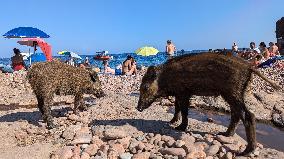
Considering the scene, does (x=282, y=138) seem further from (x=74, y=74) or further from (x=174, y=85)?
(x=74, y=74)

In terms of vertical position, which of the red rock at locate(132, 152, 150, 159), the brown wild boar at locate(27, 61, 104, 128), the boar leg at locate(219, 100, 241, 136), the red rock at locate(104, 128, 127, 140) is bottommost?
the red rock at locate(132, 152, 150, 159)

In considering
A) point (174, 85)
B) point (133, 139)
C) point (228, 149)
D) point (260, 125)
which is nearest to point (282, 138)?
point (260, 125)

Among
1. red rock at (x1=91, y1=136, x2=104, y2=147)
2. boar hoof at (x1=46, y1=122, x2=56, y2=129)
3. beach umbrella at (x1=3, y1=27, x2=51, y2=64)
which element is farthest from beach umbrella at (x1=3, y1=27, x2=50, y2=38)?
red rock at (x1=91, y1=136, x2=104, y2=147)

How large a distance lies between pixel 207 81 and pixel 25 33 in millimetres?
15467

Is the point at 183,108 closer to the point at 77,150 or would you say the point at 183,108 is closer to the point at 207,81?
the point at 207,81

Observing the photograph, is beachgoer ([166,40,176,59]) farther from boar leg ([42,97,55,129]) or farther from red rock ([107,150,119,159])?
red rock ([107,150,119,159])

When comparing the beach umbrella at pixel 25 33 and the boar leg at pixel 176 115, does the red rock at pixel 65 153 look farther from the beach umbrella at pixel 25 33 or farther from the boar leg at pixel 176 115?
the beach umbrella at pixel 25 33

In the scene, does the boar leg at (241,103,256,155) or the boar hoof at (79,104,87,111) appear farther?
the boar hoof at (79,104,87,111)

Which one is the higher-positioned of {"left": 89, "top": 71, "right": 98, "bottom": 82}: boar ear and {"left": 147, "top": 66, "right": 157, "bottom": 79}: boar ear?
{"left": 147, "top": 66, "right": 157, "bottom": 79}: boar ear

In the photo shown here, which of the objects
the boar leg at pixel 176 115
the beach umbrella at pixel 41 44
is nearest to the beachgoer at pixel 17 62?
the beach umbrella at pixel 41 44

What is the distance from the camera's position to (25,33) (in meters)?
20.5

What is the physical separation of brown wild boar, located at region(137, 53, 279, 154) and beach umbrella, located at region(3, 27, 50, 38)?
13.9 meters

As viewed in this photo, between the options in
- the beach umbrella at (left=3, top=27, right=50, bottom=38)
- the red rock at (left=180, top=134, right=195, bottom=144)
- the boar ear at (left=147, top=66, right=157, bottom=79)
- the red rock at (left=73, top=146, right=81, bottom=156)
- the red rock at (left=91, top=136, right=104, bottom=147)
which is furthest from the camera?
the beach umbrella at (left=3, top=27, right=50, bottom=38)

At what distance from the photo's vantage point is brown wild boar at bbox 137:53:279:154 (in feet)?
22.5
